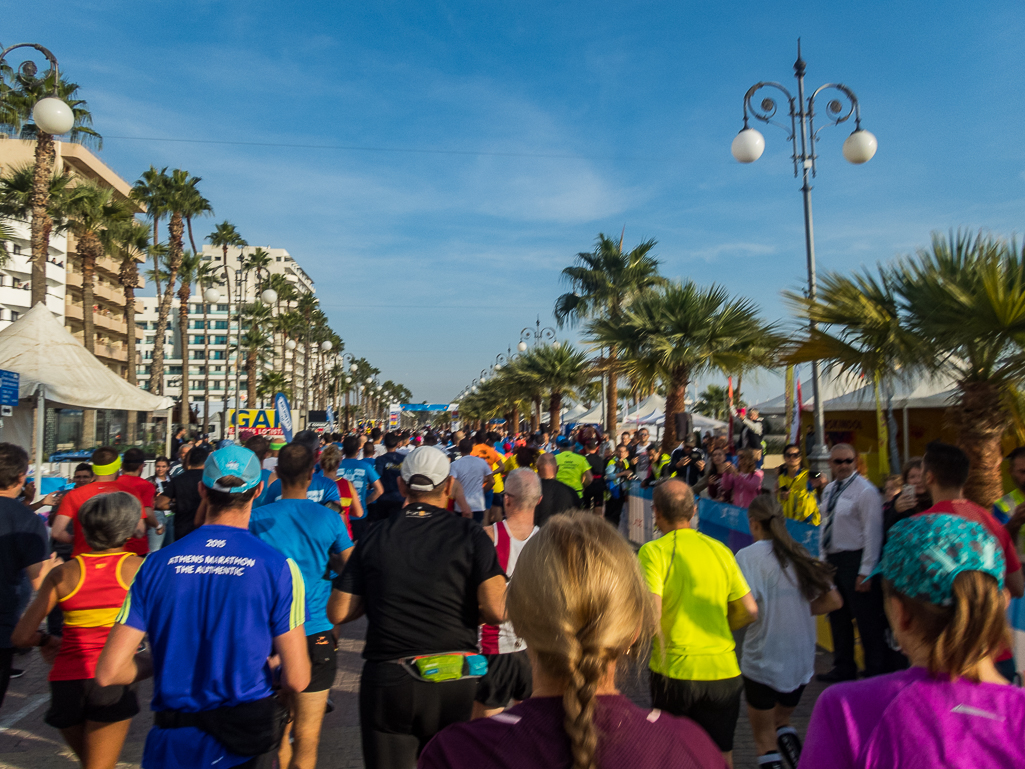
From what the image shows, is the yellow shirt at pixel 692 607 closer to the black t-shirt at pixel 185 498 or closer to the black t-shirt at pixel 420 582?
the black t-shirt at pixel 420 582

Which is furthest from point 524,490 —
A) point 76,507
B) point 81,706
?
point 76,507

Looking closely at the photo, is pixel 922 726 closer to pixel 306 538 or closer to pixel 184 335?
pixel 306 538

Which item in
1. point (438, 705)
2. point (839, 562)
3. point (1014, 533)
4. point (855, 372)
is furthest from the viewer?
point (855, 372)

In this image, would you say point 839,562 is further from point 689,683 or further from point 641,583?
point 641,583

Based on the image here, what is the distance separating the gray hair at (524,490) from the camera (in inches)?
179

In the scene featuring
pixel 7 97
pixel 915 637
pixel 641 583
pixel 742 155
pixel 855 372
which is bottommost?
pixel 915 637

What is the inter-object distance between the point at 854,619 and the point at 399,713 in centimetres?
479

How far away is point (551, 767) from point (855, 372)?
9.14 m

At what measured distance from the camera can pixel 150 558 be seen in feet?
9.39

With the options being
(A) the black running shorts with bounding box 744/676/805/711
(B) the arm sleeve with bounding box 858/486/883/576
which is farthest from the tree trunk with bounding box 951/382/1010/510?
(A) the black running shorts with bounding box 744/676/805/711

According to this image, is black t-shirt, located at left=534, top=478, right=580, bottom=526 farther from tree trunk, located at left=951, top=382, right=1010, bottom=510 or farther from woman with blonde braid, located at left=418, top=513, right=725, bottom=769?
woman with blonde braid, located at left=418, top=513, right=725, bottom=769

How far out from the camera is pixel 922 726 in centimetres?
157

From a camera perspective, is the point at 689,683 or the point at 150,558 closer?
the point at 150,558

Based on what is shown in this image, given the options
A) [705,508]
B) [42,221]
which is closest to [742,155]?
[705,508]
